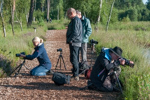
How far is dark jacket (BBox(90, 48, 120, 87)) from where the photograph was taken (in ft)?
16.8

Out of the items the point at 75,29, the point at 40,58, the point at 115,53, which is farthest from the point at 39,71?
the point at 115,53

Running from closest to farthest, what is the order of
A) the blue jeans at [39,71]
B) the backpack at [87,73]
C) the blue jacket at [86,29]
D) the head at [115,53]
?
the head at [115,53]
the backpack at [87,73]
the blue jeans at [39,71]
the blue jacket at [86,29]

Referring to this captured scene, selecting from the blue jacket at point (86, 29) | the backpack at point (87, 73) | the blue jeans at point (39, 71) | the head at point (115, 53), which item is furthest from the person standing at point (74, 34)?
the head at point (115, 53)

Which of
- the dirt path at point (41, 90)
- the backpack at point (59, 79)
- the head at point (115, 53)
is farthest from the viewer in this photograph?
the backpack at point (59, 79)

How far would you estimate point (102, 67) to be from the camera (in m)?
5.32

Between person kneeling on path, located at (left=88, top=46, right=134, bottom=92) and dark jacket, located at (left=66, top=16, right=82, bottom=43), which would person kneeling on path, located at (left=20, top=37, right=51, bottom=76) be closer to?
dark jacket, located at (left=66, top=16, right=82, bottom=43)

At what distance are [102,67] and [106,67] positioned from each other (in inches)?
8.4

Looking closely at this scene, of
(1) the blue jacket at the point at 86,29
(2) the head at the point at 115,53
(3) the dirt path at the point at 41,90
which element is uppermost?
(1) the blue jacket at the point at 86,29

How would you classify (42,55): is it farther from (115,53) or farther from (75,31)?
(115,53)

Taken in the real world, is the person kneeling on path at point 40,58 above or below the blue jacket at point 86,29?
below

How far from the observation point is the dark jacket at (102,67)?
513 centimetres

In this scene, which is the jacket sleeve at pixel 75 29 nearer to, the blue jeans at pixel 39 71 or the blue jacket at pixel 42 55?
the blue jacket at pixel 42 55

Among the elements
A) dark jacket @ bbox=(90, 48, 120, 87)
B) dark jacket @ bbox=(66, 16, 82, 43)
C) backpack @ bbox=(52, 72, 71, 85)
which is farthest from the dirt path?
dark jacket @ bbox=(66, 16, 82, 43)

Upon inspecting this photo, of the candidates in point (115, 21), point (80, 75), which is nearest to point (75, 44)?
point (80, 75)
